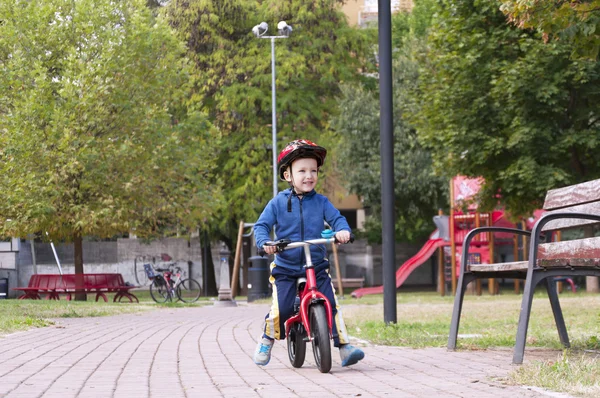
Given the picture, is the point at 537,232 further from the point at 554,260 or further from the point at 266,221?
the point at 266,221

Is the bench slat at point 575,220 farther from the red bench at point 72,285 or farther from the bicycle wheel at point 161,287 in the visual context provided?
the red bench at point 72,285

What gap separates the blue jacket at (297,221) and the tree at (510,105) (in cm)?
1708

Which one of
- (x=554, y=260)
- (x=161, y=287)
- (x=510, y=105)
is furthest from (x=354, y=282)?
(x=554, y=260)

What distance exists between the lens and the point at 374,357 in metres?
8.26

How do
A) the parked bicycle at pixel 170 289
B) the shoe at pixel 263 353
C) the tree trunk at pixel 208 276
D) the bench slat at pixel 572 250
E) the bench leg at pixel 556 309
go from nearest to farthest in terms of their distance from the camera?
the bench slat at pixel 572 250
the shoe at pixel 263 353
the bench leg at pixel 556 309
the parked bicycle at pixel 170 289
the tree trunk at pixel 208 276

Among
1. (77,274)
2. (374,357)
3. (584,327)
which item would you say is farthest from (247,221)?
(374,357)

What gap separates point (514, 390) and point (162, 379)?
229 cm

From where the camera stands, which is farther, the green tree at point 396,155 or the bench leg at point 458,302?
the green tree at point 396,155

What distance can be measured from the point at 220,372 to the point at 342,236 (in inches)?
50.6

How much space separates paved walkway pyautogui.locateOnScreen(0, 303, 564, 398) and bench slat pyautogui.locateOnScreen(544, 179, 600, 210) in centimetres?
123

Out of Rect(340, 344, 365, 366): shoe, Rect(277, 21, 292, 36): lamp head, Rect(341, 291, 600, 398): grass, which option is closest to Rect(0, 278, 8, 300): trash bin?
Rect(277, 21, 292, 36): lamp head

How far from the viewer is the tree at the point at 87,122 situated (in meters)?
25.7

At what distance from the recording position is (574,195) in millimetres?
8047

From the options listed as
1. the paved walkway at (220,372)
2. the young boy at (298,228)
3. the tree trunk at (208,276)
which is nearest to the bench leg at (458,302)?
the paved walkway at (220,372)
